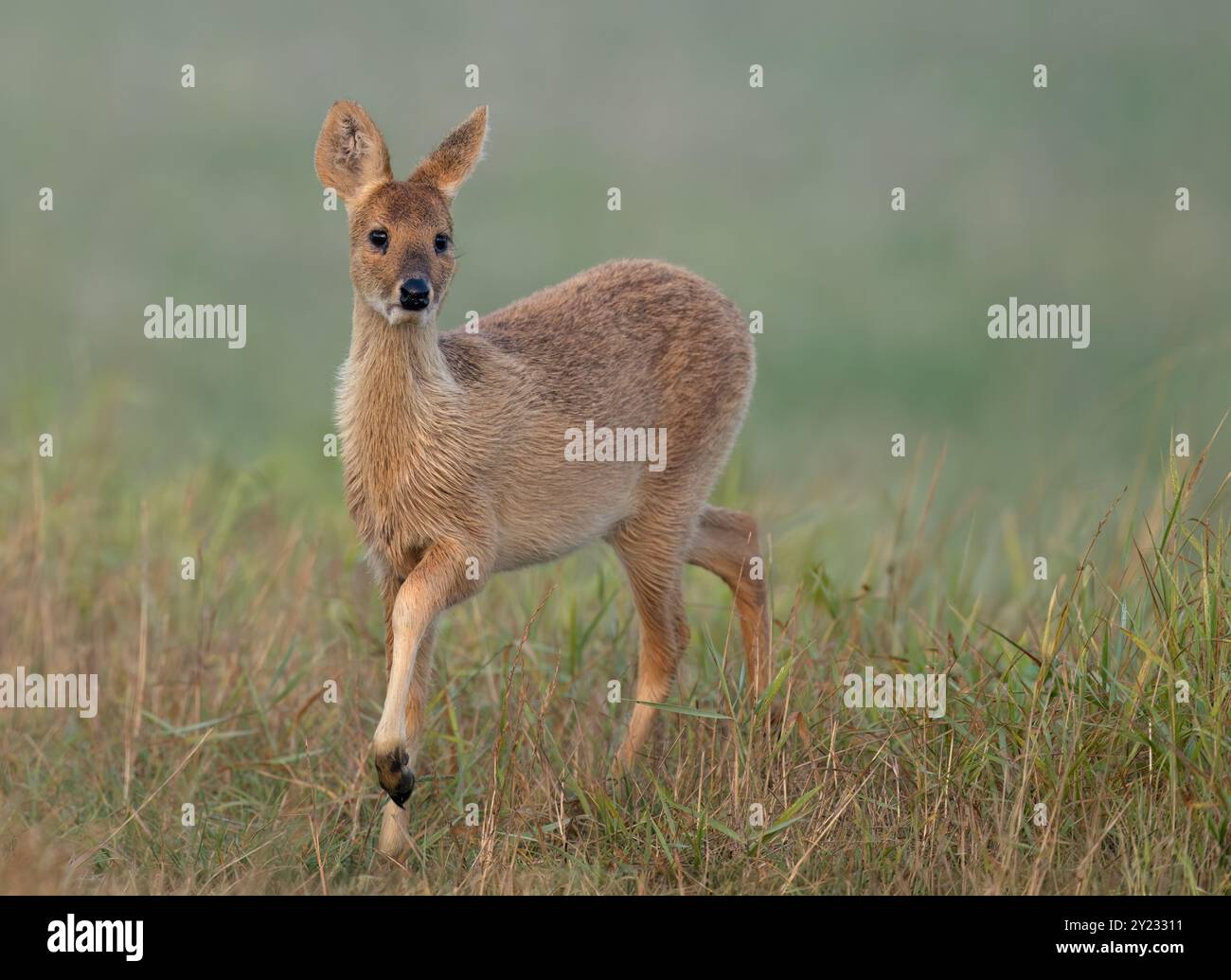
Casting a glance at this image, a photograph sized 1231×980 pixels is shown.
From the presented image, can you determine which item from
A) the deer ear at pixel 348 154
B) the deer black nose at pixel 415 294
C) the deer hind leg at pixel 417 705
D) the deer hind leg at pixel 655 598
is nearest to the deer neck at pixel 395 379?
the deer black nose at pixel 415 294

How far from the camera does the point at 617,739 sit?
7.59 metres

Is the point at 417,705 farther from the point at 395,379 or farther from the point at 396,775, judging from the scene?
the point at 395,379

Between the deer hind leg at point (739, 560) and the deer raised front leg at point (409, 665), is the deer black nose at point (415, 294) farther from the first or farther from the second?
the deer hind leg at point (739, 560)

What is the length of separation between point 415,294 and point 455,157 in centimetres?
79

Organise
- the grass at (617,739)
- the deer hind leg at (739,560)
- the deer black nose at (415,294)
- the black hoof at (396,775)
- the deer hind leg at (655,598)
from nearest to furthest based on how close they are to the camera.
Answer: the grass at (617,739) → the black hoof at (396,775) → the deer black nose at (415,294) → the deer hind leg at (655,598) → the deer hind leg at (739,560)

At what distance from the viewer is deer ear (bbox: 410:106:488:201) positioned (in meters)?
7.25

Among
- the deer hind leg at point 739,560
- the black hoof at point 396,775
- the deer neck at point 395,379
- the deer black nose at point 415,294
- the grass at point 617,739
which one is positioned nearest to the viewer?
the grass at point 617,739

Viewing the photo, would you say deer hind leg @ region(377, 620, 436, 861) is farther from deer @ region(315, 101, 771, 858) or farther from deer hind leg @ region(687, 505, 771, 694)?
deer hind leg @ region(687, 505, 771, 694)

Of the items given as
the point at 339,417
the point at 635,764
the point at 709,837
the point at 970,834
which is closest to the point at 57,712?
the point at 339,417

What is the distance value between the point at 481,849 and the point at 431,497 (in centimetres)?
144

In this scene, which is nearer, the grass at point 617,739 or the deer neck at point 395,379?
the grass at point 617,739

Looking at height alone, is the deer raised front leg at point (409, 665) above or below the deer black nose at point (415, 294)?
below

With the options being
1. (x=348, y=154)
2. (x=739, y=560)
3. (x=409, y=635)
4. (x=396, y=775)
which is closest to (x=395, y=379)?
(x=348, y=154)

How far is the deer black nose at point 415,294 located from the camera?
22.1 ft
